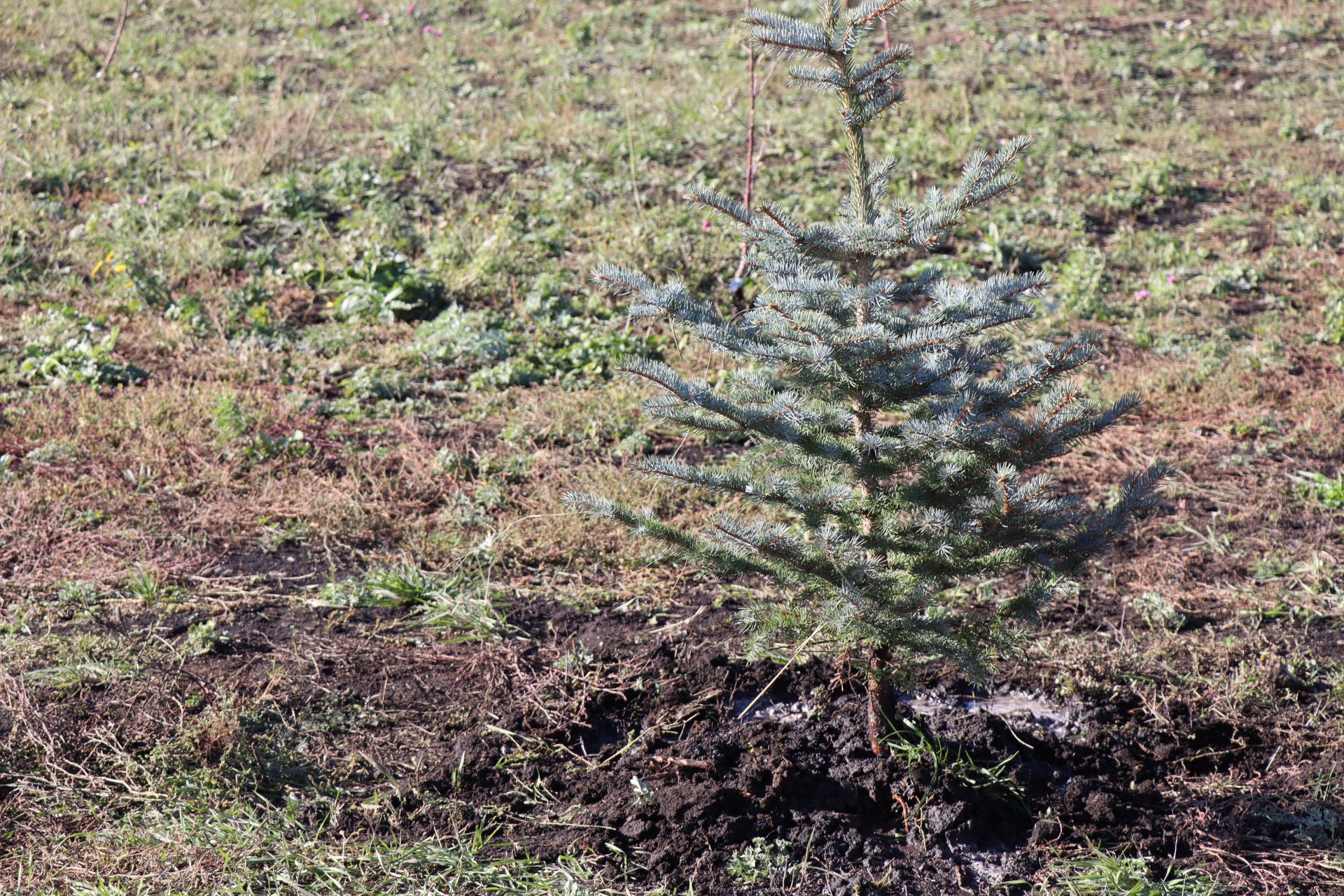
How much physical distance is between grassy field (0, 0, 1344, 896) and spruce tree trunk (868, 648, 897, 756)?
12 cm

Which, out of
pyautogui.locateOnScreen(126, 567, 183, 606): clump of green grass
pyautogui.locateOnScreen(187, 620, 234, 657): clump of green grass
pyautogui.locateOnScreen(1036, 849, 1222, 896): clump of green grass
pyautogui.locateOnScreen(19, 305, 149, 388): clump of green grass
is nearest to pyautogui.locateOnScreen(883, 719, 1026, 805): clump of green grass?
pyautogui.locateOnScreen(1036, 849, 1222, 896): clump of green grass

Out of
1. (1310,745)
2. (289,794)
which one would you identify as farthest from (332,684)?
(1310,745)

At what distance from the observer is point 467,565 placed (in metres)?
4.55

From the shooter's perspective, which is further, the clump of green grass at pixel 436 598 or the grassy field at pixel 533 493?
the clump of green grass at pixel 436 598

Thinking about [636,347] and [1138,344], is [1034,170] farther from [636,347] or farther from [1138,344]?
[636,347]

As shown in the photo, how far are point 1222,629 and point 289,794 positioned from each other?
3.31 meters

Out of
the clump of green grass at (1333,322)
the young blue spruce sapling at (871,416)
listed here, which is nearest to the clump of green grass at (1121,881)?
the young blue spruce sapling at (871,416)

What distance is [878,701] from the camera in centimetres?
348

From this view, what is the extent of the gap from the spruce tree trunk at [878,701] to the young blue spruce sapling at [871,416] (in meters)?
0.21

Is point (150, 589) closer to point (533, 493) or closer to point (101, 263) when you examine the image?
point (533, 493)

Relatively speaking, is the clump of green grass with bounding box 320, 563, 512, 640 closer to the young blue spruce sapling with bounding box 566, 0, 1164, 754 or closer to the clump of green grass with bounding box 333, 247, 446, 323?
the young blue spruce sapling with bounding box 566, 0, 1164, 754

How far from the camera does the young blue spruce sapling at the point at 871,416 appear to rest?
2.87 m

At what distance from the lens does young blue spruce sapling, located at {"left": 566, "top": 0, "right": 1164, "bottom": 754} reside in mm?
2869

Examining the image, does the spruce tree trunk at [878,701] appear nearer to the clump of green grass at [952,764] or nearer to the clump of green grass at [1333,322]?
the clump of green grass at [952,764]
